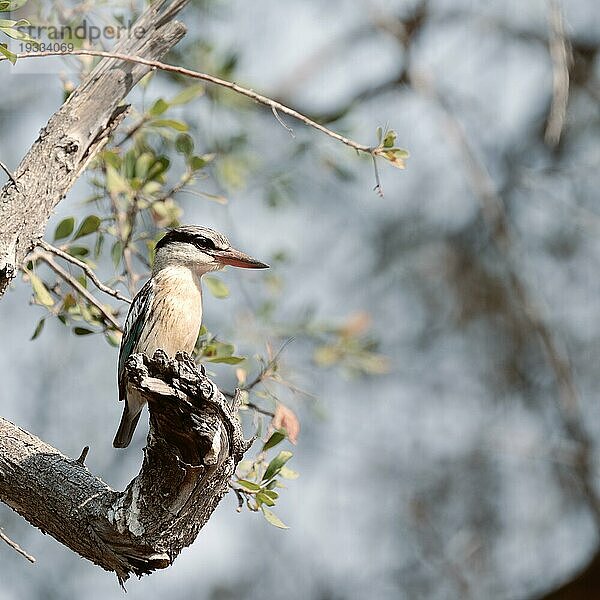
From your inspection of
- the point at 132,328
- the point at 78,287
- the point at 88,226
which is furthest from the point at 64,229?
the point at 132,328

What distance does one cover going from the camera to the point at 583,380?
25.0 feet

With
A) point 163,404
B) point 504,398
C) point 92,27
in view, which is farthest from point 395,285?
point 163,404

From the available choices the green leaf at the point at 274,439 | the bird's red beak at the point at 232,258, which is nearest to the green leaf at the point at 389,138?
the bird's red beak at the point at 232,258

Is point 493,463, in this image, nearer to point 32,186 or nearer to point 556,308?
point 556,308

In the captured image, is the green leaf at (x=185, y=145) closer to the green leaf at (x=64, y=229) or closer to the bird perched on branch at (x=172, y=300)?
the bird perched on branch at (x=172, y=300)

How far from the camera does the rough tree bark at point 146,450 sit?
1.78 m

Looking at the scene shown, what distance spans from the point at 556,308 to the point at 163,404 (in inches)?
244

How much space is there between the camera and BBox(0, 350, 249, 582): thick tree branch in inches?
69.8

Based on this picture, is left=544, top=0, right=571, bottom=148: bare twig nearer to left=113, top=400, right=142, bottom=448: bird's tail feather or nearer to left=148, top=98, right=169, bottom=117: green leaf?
left=148, top=98, right=169, bottom=117: green leaf

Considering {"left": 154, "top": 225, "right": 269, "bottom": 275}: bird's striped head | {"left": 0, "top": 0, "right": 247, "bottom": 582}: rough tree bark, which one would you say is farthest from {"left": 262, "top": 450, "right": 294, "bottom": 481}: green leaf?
{"left": 154, "top": 225, "right": 269, "bottom": 275}: bird's striped head

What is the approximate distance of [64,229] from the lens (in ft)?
9.00

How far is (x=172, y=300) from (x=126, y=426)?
36cm

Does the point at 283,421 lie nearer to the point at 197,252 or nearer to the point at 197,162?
the point at 197,252

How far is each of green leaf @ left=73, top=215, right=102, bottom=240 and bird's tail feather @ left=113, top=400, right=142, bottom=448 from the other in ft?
1.50
